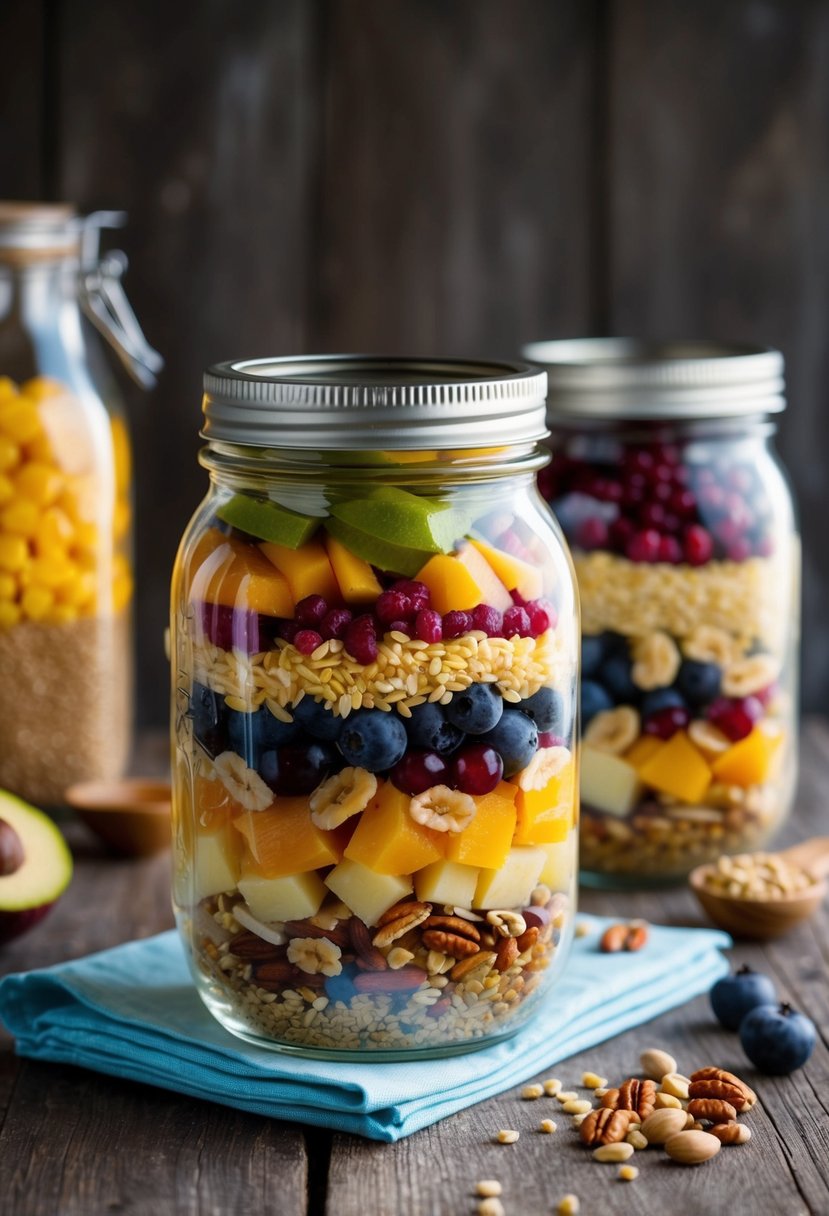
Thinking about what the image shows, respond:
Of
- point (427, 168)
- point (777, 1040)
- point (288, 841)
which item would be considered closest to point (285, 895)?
point (288, 841)

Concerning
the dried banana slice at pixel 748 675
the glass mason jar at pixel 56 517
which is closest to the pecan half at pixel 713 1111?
the dried banana slice at pixel 748 675

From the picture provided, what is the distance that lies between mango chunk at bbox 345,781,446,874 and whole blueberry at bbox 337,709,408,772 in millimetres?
19

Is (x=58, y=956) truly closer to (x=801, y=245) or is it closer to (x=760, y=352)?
(x=760, y=352)

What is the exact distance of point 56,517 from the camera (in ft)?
4.92

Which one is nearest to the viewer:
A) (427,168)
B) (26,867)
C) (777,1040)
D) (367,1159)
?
(367,1159)

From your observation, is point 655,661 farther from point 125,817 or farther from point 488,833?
point 125,817

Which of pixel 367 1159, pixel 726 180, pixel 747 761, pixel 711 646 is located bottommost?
pixel 367 1159

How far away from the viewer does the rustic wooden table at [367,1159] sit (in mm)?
887

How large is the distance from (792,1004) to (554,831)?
10.7 inches

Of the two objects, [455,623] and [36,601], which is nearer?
[455,623]

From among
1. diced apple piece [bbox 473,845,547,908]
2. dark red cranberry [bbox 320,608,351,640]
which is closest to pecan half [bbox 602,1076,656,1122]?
diced apple piece [bbox 473,845,547,908]

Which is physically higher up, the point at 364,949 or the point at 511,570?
the point at 511,570

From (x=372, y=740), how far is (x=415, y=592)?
93 millimetres

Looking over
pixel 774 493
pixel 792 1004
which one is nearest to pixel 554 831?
pixel 792 1004
